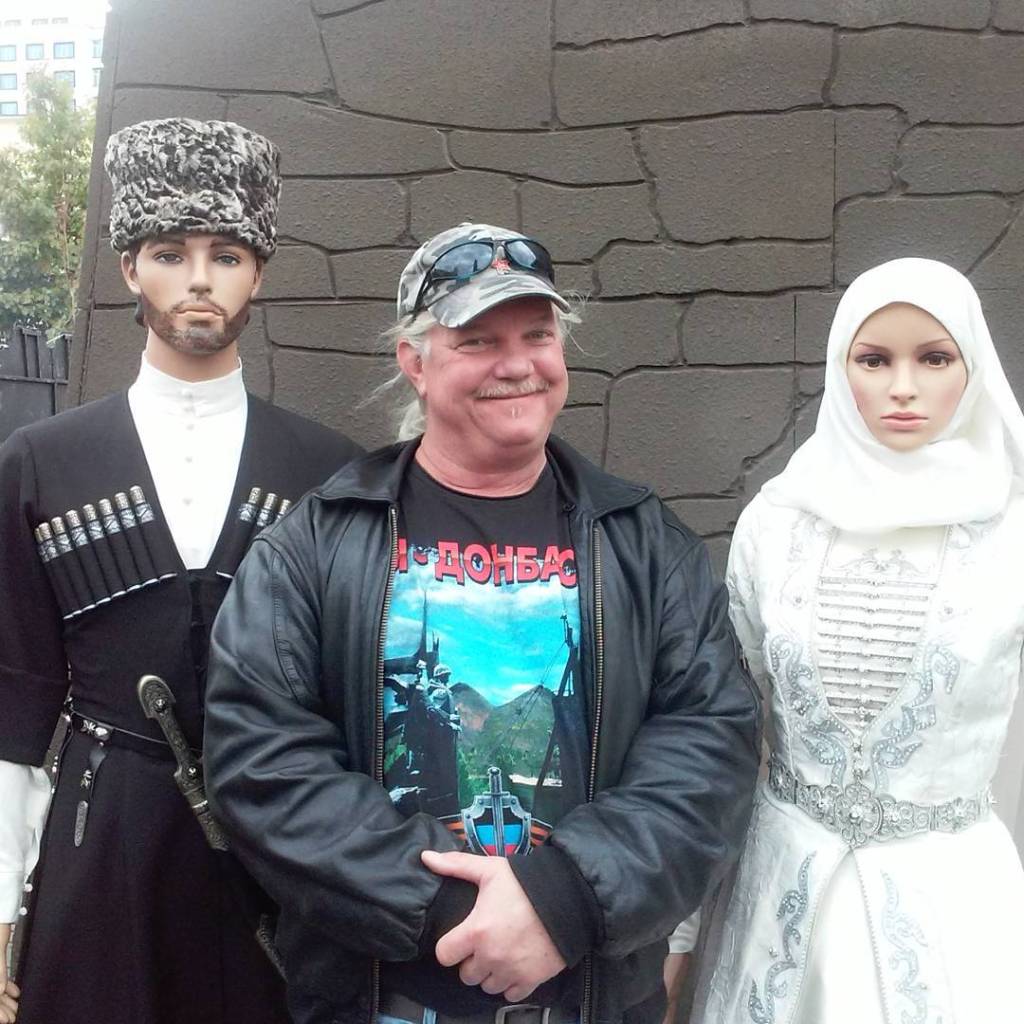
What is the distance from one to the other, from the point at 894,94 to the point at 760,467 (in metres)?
0.98

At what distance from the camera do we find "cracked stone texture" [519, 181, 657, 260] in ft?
8.63

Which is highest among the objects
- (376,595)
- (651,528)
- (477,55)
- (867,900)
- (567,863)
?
(477,55)

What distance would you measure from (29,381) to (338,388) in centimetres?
206

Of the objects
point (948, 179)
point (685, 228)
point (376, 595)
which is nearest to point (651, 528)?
point (376, 595)

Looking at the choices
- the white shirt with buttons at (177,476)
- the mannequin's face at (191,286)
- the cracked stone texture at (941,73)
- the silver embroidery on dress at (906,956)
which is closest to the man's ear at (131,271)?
the mannequin's face at (191,286)

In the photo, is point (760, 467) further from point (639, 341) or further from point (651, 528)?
point (651, 528)

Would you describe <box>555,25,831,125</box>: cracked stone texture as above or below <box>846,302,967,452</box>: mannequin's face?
above

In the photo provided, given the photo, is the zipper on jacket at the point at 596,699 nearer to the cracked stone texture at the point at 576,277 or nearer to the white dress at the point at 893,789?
the white dress at the point at 893,789

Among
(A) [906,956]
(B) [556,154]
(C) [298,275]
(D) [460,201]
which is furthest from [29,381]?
(A) [906,956]

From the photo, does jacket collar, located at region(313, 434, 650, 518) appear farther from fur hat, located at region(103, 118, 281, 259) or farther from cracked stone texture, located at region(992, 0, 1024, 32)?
cracked stone texture, located at region(992, 0, 1024, 32)

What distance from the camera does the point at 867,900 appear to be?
5.02 feet

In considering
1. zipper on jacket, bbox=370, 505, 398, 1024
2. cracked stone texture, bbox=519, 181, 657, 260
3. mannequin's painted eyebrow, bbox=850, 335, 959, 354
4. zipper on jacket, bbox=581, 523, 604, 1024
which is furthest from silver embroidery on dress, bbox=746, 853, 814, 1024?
cracked stone texture, bbox=519, 181, 657, 260

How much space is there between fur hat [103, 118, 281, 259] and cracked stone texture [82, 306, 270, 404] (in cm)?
92

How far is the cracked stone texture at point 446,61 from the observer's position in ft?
8.63
